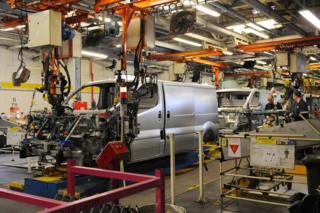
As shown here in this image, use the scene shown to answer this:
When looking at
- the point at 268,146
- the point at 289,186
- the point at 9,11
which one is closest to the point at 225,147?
the point at 268,146

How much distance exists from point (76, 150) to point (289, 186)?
384 cm

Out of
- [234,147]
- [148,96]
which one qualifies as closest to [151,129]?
[148,96]

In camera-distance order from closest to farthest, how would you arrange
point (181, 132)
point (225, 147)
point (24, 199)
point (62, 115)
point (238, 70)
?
point (24, 199) → point (225, 147) → point (62, 115) → point (181, 132) → point (238, 70)

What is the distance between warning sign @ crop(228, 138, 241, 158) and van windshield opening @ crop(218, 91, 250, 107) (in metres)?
6.87

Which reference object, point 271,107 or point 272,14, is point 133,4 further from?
point 271,107

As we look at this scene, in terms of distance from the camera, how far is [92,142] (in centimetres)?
621

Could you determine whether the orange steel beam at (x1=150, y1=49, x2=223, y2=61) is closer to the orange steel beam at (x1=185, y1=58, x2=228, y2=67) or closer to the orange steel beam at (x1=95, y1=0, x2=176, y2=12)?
the orange steel beam at (x1=185, y1=58, x2=228, y2=67)

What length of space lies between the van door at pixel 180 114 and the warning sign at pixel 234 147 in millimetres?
2804

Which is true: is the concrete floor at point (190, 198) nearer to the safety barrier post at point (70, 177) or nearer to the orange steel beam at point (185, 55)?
the safety barrier post at point (70, 177)

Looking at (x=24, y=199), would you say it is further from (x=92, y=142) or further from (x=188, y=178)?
(x=188, y=178)

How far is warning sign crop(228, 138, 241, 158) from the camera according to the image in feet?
15.7

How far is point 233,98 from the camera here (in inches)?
462

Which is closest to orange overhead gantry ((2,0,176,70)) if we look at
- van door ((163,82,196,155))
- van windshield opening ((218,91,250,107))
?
van door ((163,82,196,155))

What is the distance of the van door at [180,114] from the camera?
7637mm
